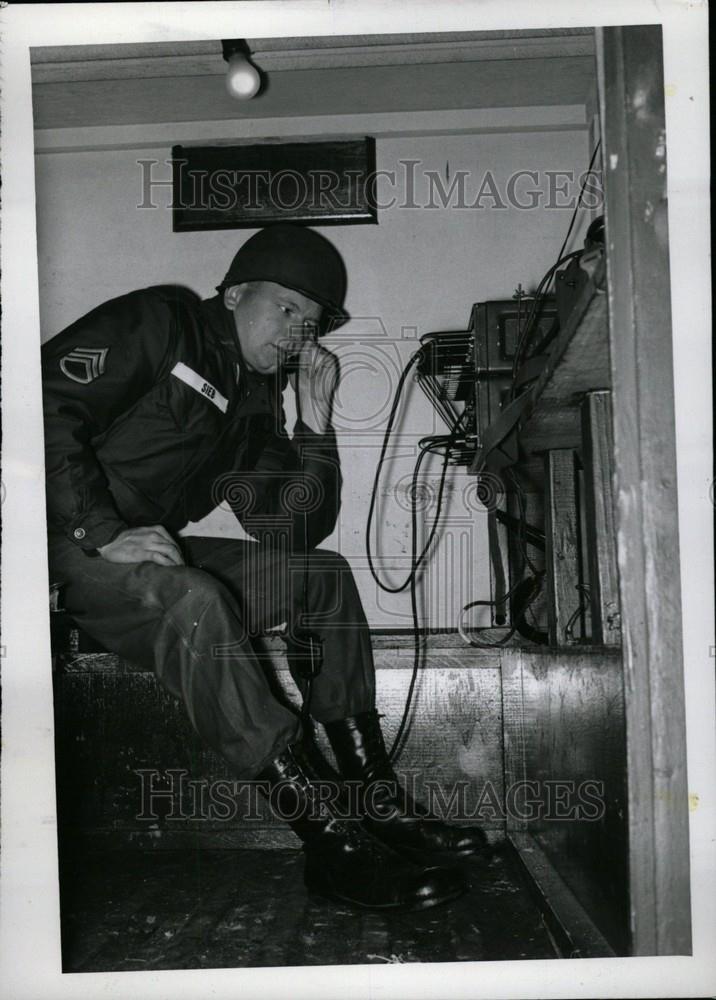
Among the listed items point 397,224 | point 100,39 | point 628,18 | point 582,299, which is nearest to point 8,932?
point 582,299

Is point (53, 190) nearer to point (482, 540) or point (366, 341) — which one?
point (366, 341)

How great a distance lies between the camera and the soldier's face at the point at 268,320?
1.86m

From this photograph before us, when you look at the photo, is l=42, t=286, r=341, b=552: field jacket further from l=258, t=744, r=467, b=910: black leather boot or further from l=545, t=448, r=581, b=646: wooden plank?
l=545, t=448, r=581, b=646: wooden plank

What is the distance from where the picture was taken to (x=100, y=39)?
3.64ft

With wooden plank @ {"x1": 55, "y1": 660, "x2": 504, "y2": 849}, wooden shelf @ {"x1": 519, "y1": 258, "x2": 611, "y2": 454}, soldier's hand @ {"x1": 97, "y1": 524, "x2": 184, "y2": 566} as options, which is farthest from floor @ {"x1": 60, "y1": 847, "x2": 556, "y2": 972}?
wooden shelf @ {"x1": 519, "y1": 258, "x2": 611, "y2": 454}

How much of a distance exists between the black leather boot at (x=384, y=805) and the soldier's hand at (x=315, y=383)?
0.68 m

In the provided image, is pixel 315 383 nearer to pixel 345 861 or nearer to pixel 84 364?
pixel 84 364

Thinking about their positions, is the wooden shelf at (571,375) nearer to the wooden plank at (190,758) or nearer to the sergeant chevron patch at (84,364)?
the wooden plank at (190,758)

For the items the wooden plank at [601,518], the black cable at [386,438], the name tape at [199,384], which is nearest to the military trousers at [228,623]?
the black cable at [386,438]

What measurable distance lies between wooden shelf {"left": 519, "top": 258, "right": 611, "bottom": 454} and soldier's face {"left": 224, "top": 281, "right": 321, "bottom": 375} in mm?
→ 614

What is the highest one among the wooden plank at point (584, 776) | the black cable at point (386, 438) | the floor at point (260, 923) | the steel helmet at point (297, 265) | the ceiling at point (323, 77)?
the ceiling at point (323, 77)

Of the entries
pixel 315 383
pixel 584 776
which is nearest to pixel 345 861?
pixel 584 776

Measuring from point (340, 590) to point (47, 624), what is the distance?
31.3 inches

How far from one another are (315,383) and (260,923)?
44.8 inches
